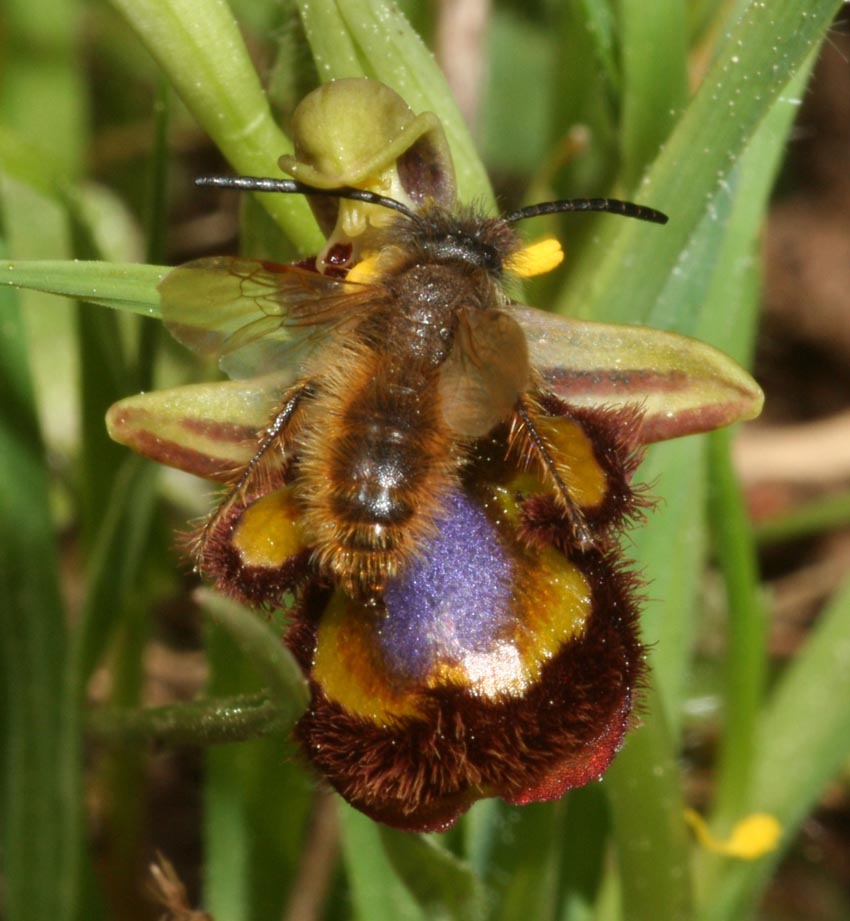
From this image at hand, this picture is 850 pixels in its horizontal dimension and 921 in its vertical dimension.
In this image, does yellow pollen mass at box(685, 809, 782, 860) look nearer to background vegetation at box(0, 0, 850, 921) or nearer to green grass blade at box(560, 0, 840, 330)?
background vegetation at box(0, 0, 850, 921)

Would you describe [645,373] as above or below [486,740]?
above

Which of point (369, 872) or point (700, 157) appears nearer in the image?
point (700, 157)

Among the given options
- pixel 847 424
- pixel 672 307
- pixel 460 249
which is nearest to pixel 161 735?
pixel 460 249

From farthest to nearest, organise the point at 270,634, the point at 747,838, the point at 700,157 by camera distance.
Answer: the point at 747,838 < the point at 700,157 < the point at 270,634

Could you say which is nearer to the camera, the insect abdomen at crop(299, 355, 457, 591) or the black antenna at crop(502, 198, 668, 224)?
the insect abdomen at crop(299, 355, 457, 591)

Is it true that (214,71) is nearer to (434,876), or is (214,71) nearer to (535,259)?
(535,259)

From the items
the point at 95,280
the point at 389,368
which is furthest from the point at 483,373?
the point at 95,280

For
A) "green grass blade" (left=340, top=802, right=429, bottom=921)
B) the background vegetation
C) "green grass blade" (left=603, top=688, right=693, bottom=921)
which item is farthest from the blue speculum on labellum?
"green grass blade" (left=340, top=802, right=429, bottom=921)

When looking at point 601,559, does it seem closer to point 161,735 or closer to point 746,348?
point 161,735
